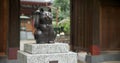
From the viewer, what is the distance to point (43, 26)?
5.73 m

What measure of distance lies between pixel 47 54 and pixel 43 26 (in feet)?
2.24

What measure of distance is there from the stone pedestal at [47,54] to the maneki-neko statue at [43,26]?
31 cm

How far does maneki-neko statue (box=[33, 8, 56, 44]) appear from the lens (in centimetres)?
570

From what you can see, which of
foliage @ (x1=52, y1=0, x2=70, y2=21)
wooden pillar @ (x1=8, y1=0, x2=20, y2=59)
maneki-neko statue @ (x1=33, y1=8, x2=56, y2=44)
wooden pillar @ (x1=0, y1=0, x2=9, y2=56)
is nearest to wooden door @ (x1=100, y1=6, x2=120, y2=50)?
wooden pillar @ (x1=8, y1=0, x2=20, y2=59)

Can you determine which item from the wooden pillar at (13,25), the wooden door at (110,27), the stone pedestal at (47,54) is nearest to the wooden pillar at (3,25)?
the wooden pillar at (13,25)

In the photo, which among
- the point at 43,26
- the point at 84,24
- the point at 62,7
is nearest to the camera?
the point at 43,26

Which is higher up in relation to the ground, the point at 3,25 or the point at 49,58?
the point at 3,25

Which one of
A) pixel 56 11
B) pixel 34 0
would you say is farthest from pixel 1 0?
pixel 56 11

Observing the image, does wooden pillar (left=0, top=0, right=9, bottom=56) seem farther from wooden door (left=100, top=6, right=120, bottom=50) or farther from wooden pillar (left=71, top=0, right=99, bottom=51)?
wooden door (left=100, top=6, right=120, bottom=50)

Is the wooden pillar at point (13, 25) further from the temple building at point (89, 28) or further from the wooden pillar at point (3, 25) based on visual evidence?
the wooden pillar at point (3, 25)

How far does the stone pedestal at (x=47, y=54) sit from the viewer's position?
523cm

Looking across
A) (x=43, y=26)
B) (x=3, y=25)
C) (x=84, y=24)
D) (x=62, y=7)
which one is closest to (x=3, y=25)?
(x=3, y=25)

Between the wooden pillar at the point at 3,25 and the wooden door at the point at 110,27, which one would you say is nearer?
the wooden pillar at the point at 3,25

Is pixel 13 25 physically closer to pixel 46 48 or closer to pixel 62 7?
pixel 46 48
